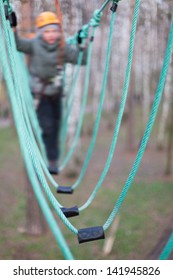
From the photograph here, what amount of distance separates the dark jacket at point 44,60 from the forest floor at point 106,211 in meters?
1.85

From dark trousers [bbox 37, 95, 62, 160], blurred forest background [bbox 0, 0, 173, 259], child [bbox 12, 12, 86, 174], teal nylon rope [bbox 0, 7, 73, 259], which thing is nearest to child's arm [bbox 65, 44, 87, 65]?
child [bbox 12, 12, 86, 174]

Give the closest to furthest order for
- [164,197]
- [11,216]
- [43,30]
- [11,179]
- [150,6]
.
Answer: [43,30], [150,6], [11,216], [164,197], [11,179]

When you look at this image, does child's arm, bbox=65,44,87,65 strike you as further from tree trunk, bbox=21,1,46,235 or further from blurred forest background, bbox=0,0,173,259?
tree trunk, bbox=21,1,46,235

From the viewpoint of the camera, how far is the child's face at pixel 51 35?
275 centimetres

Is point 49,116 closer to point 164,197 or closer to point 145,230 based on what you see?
point 145,230

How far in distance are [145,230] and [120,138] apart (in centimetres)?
588

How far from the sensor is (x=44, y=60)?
293cm

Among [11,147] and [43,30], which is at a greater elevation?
[43,30]

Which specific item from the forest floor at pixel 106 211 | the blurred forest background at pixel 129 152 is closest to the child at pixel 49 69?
the blurred forest background at pixel 129 152

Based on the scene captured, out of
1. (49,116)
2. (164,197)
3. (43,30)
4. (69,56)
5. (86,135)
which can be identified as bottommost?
(86,135)

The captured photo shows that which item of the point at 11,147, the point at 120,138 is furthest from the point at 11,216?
the point at 120,138

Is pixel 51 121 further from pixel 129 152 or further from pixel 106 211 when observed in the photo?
pixel 129 152

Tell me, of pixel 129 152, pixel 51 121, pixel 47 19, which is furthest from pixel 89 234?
pixel 129 152

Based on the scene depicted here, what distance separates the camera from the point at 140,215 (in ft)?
17.0
